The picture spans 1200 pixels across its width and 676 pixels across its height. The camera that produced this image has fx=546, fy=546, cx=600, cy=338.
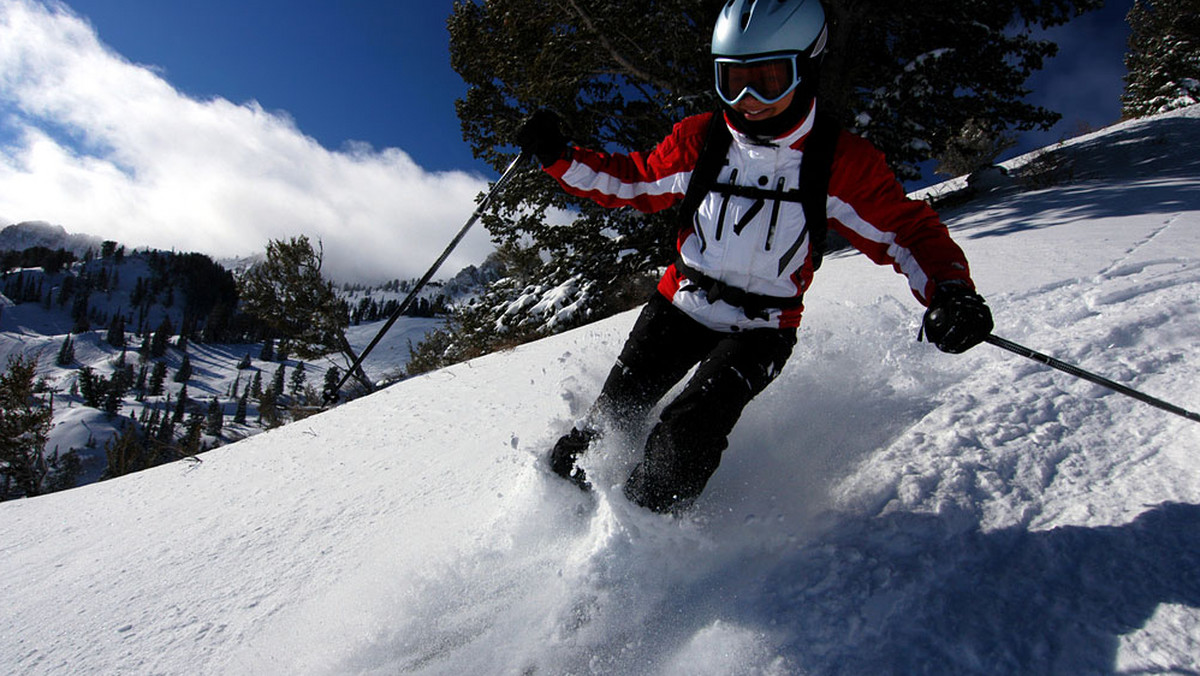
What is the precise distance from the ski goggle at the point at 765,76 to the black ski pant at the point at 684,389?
95cm

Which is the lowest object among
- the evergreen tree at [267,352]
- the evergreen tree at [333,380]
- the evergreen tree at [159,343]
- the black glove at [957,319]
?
the black glove at [957,319]

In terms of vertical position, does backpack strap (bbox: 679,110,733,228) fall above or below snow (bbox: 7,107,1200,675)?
above

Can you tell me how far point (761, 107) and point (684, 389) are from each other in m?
1.16

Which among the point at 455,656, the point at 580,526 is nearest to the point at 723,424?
the point at 580,526

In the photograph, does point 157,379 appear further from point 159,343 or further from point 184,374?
point 159,343

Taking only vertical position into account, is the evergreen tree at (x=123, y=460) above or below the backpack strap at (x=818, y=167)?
below

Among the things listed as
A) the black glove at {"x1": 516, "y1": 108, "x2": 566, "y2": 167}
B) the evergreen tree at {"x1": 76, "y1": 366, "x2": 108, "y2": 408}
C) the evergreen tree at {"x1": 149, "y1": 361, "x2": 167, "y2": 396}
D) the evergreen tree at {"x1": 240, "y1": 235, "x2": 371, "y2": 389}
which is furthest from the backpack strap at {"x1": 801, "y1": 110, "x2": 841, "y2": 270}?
the evergreen tree at {"x1": 149, "y1": 361, "x2": 167, "y2": 396}

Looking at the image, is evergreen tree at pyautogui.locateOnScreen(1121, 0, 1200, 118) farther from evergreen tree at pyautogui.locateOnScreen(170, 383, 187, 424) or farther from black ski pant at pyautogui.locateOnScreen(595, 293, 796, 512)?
evergreen tree at pyautogui.locateOnScreen(170, 383, 187, 424)

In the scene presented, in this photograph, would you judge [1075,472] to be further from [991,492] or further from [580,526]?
[580,526]

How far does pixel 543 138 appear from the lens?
9.11 feet

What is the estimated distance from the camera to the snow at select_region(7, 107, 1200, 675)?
1.49 metres

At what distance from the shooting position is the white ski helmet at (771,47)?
2131 mm

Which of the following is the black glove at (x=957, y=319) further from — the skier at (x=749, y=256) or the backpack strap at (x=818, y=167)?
the backpack strap at (x=818, y=167)

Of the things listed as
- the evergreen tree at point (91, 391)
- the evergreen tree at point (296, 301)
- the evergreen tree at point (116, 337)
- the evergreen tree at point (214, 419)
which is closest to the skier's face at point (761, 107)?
the evergreen tree at point (296, 301)
